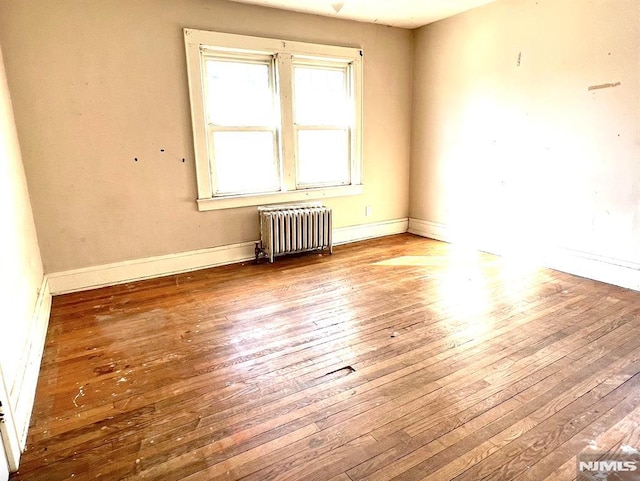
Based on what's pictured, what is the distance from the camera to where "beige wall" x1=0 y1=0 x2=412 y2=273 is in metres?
3.07

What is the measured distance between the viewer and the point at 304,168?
4.46 metres

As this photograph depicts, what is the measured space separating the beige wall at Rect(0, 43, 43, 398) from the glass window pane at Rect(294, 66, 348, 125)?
2.52 m

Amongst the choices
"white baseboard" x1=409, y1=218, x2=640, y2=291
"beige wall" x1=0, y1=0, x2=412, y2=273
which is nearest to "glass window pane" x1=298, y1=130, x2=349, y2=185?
"beige wall" x1=0, y1=0, x2=412, y2=273

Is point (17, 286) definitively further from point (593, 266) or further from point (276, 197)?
point (593, 266)

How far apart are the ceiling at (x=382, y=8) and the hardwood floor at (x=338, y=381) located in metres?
2.71

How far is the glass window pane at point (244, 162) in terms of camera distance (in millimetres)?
3953

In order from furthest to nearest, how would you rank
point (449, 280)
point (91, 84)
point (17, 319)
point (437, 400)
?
1. point (449, 280)
2. point (91, 84)
3. point (17, 319)
4. point (437, 400)

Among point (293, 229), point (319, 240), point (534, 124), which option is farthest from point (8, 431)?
point (534, 124)

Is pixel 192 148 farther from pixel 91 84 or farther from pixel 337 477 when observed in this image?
pixel 337 477

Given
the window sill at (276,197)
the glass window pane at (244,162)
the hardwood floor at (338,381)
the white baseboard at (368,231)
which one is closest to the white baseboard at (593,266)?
the hardwood floor at (338,381)

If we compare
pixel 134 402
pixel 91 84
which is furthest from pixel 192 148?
pixel 134 402

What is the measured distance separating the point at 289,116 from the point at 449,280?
7.63 feet

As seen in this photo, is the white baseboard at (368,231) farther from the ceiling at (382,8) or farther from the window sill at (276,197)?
the ceiling at (382,8)

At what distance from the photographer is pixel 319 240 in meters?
4.35
